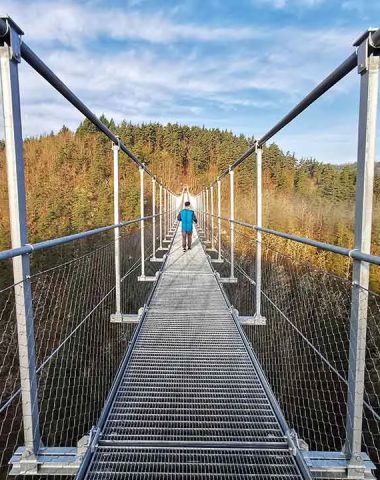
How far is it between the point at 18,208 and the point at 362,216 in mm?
954

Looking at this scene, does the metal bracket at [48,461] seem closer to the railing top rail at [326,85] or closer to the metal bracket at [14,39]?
the metal bracket at [14,39]

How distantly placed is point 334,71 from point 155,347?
1626 mm

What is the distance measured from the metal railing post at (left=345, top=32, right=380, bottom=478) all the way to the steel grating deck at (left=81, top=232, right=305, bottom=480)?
33 cm

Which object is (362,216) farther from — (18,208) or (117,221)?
(117,221)

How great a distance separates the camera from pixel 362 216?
45.3 inches

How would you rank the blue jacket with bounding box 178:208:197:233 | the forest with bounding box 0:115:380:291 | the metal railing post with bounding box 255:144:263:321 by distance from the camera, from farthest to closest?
the blue jacket with bounding box 178:208:197:233, the forest with bounding box 0:115:380:291, the metal railing post with bounding box 255:144:263:321

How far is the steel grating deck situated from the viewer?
1291 millimetres

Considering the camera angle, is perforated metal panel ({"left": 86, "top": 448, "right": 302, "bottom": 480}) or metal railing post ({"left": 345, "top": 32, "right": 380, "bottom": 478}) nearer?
metal railing post ({"left": 345, "top": 32, "right": 380, "bottom": 478})

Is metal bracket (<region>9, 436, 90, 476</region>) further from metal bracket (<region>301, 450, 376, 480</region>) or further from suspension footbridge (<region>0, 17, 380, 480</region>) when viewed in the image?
→ metal bracket (<region>301, 450, 376, 480</region>)

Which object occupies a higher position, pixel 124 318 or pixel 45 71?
pixel 45 71

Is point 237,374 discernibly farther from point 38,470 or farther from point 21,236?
point 21,236

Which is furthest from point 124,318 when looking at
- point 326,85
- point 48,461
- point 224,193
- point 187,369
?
point 224,193

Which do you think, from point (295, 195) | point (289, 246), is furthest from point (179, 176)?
point (289, 246)

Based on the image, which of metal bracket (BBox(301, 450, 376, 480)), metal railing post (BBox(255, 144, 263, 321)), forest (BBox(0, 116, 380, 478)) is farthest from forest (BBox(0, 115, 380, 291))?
metal bracket (BBox(301, 450, 376, 480))
